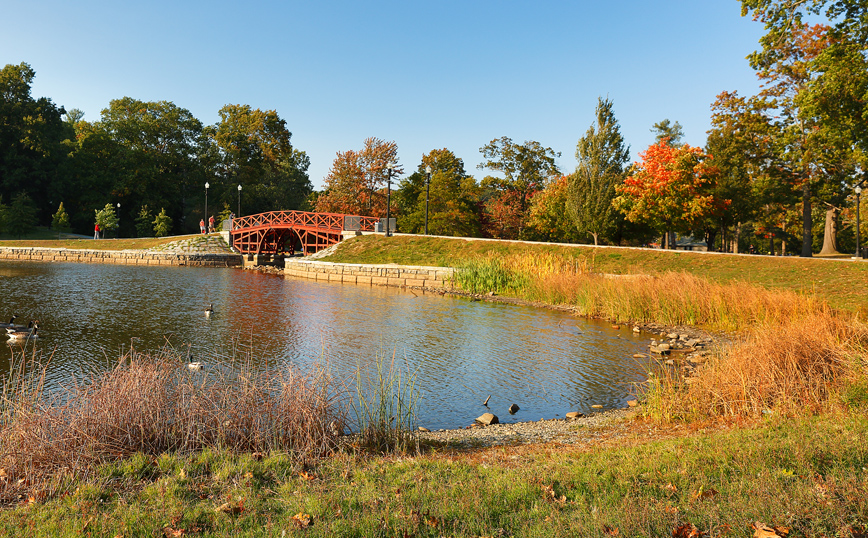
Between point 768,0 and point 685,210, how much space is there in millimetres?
16780

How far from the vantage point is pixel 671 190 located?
3269cm

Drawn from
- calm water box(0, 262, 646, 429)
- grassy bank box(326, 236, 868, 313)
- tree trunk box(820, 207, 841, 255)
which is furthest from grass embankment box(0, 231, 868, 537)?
tree trunk box(820, 207, 841, 255)

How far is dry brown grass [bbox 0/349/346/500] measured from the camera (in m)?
4.90

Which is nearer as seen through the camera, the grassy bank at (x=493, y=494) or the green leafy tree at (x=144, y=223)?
the grassy bank at (x=493, y=494)

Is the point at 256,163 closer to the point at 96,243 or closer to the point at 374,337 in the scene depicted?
the point at 96,243

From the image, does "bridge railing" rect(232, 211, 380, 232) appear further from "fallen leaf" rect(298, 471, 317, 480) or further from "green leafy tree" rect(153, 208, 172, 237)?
"fallen leaf" rect(298, 471, 317, 480)

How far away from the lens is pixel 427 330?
631 inches

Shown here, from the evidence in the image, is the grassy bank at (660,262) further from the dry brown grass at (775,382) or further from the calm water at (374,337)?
the dry brown grass at (775,382)

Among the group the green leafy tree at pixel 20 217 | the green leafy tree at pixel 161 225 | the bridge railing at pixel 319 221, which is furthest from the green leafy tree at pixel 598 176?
the green leafy tree at pixel 20 217

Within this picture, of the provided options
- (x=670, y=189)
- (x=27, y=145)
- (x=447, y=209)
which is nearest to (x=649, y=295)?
(x=670, y=189)

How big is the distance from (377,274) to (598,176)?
15.8m

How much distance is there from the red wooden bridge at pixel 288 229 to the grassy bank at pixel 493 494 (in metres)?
35.8

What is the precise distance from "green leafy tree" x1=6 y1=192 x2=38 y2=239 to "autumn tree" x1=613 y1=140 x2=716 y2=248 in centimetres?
5020

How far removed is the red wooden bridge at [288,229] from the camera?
41125 mm
